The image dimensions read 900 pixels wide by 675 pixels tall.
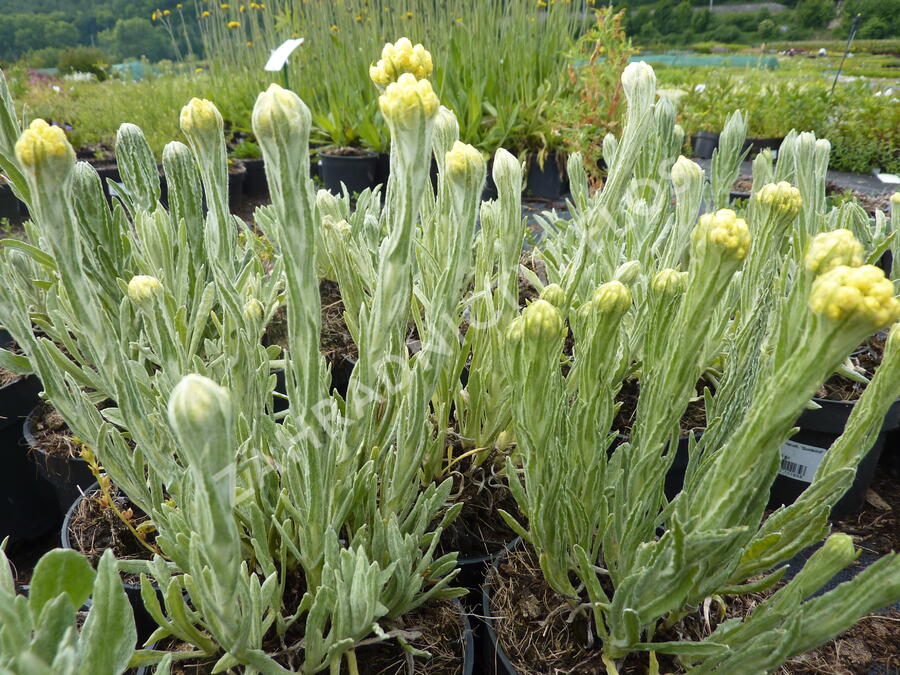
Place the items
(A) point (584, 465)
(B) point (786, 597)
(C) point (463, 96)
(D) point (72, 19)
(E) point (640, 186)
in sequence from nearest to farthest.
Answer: (B) point (786, 597) → (A) point (584, 465) → (E) point (640, 186) → (C) point (463, 96) → (D) point (72, 19)

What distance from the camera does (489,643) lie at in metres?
0.74

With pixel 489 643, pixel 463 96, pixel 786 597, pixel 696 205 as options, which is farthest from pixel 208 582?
pixel 463 96

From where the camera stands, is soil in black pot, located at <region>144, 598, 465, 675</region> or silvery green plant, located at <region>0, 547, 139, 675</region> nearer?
silvery green plant, located at <region>0, 547, 139, 675</region>

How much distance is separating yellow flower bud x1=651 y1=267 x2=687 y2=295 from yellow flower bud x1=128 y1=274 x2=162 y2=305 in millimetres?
578

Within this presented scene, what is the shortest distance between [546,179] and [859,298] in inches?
126

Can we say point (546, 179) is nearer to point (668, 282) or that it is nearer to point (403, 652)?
point (668, 282)

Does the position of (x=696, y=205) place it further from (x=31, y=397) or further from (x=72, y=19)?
(x=72, y=19)

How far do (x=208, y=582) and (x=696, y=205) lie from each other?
3.01 feet

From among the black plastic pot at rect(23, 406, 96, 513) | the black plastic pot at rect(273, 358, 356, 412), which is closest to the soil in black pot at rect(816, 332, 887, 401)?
the black plastic pot at rect(273, 358, 356, 412)

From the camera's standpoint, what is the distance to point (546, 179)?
3.39 metres

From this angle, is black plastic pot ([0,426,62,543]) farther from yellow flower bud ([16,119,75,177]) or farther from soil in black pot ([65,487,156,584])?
yellow flower bud ([16,119,75,177])

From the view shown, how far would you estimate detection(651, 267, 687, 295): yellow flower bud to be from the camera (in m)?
0.57

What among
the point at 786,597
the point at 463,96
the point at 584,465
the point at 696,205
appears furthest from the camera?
the point at 463,96

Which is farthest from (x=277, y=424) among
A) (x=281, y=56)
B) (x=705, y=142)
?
(x=705, y=142)
